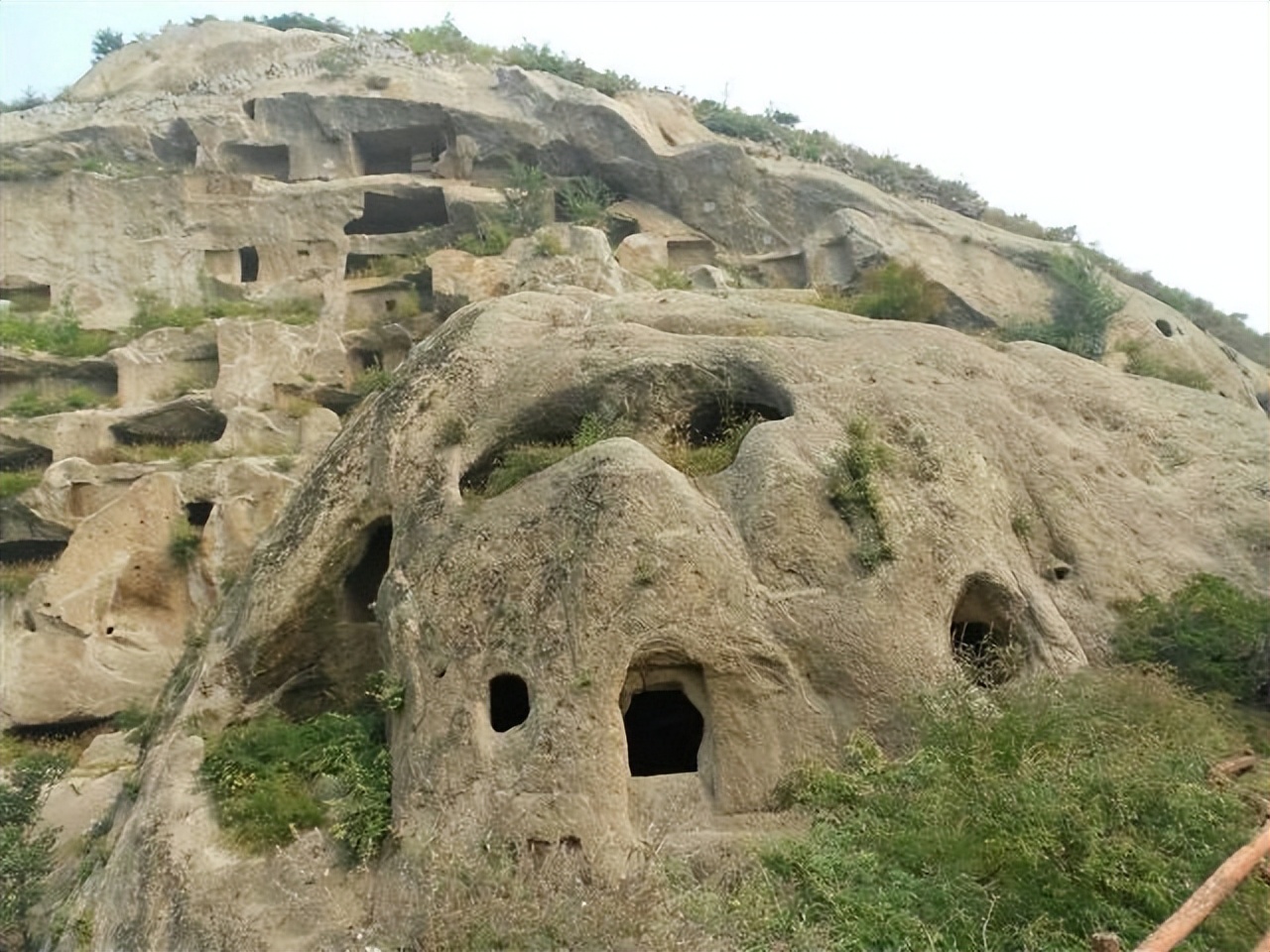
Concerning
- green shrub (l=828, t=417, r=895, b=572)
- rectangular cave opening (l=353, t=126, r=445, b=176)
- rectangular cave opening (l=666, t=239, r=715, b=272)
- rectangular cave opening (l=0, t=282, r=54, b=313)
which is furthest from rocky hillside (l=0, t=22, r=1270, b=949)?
rectangular cave opening (l=353, t=126, r=445, b=176)

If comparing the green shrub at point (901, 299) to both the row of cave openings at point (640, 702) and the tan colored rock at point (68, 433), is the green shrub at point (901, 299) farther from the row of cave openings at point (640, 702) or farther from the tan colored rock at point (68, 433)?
the tan colored rock at point (68, 433)

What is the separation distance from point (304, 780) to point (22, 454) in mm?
12825

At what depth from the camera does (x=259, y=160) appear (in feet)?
92.8

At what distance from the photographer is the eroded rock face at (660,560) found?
9.09 metres

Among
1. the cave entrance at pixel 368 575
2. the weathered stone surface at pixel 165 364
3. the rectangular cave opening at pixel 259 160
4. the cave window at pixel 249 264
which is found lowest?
the cave entrance at pixel 368 575

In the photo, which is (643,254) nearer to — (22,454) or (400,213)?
(400,213)


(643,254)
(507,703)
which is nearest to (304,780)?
(507,703)

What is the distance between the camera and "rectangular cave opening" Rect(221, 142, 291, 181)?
2789 centimetres

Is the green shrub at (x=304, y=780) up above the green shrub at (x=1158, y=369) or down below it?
below

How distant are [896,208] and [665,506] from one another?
17.6m

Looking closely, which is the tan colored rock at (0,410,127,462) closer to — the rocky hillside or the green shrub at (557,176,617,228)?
the rocky hillside

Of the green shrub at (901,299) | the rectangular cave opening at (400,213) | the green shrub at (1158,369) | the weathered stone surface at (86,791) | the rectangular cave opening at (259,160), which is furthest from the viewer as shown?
the rectangular cave opening at (259,160)

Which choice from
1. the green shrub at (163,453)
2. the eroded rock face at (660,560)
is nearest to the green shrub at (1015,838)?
the eroded rock face at (660,560)

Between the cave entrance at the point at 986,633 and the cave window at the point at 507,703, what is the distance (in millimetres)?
3851
